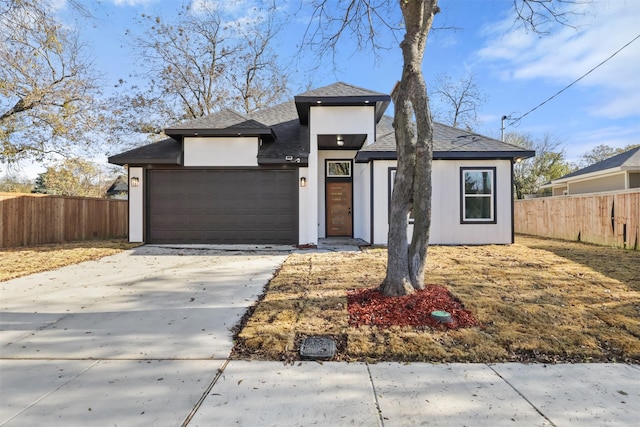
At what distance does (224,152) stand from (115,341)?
737cm

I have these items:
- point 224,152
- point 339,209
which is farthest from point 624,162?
point 224,152

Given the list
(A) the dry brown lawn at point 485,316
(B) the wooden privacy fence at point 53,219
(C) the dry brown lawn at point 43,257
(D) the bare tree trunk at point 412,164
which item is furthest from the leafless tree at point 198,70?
(A) the dry brown lawn at point 485,316

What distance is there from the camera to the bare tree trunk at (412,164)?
4059 mm

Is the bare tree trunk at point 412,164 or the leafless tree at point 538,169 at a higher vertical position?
the leafless tree at point 538,169

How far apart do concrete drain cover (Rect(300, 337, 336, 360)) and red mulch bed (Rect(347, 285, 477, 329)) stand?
477mm

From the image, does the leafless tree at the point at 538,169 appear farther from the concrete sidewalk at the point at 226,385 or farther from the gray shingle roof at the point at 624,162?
the concrete sidewalk at the point at 226,385

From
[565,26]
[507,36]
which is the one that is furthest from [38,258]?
[565,26]

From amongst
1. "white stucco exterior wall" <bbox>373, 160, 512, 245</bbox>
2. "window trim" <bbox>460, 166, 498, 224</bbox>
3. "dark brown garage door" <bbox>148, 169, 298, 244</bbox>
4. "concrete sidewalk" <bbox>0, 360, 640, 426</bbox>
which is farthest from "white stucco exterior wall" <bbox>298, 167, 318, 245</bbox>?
"concrete sidewalk" <bbox>0, 360, 640, 426</bbox>

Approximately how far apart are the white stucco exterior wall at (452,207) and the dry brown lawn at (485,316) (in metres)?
2.96

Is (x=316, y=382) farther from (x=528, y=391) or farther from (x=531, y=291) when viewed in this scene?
(x=531, y=291)

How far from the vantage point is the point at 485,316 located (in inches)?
147

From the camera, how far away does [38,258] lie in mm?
7789

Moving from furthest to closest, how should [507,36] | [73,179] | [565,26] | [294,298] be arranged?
1. [73,179]
2. [507,36]
3. [565,26]
4. [294,298]

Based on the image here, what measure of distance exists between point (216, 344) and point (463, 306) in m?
2.85
